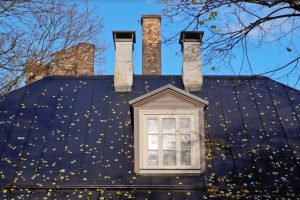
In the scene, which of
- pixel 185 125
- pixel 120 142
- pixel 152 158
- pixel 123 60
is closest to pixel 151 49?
pixel 123 60

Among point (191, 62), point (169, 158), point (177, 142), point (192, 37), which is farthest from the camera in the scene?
point (192, 37)

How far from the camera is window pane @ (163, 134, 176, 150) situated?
11.3 metres

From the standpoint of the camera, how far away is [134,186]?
1056cm

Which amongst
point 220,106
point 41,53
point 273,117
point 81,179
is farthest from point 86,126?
point 41,53

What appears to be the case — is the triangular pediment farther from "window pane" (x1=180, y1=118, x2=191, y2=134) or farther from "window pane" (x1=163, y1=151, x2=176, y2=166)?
"window pane" (x1=163, y1=151, x2=176, y2=166)

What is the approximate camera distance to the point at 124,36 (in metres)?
14.9

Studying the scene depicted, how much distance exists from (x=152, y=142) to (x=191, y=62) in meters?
3.88

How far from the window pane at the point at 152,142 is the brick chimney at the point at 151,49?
5.64 meters

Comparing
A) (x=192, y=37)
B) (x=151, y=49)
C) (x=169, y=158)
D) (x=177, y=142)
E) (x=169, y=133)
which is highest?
(x=151, y=49)

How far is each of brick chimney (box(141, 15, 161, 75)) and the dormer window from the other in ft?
17.2

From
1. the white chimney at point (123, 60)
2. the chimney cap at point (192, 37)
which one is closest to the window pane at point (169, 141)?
the white chimney at point (123, 60)

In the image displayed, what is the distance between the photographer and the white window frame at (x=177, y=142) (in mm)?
11039

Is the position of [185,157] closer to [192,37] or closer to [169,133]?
[169,133]

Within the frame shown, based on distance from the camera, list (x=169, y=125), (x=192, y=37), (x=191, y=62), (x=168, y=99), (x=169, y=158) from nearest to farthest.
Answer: (x=169, y=158) < (x=169, y=125) < (x=168, y=99) < (x=191, y=62) < (x=192, y=37)
